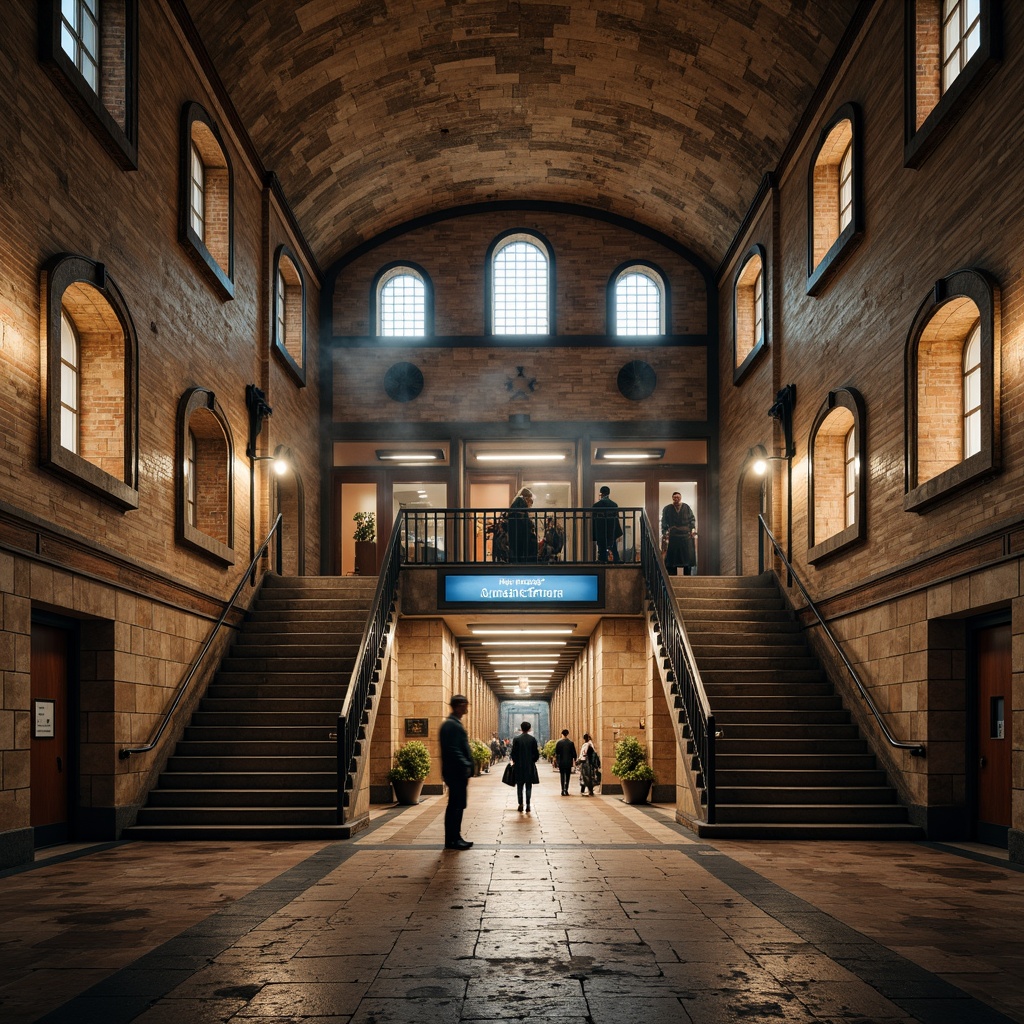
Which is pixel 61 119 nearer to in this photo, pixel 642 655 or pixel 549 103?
pixel 549 103

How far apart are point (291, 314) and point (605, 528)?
729 cm

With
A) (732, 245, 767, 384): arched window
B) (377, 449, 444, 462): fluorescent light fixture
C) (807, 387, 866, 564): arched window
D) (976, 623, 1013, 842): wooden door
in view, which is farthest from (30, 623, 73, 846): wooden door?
(732, 245, 767, 384): arched window

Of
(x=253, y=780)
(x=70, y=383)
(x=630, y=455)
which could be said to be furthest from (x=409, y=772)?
(x=630, y=455)

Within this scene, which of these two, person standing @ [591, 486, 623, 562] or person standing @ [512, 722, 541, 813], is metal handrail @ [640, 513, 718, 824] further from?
person standing @ [512, 722, 541, 813]

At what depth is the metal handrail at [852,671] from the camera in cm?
1152

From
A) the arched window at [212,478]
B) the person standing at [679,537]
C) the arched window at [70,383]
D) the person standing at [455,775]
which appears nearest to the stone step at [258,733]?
the arched window at [212,478]

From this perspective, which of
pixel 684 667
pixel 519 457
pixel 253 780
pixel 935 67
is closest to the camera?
pixel 935 67

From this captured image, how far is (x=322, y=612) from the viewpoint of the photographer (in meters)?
16.8

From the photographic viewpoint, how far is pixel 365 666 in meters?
14.2

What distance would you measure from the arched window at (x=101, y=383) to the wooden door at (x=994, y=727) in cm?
867

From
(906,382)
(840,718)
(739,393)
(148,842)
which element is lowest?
(148,842)

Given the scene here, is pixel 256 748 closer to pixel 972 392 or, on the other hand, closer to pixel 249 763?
pixel 249 763

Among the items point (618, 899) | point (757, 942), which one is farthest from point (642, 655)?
point (757, 942)

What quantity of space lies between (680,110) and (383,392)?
8323 mm
